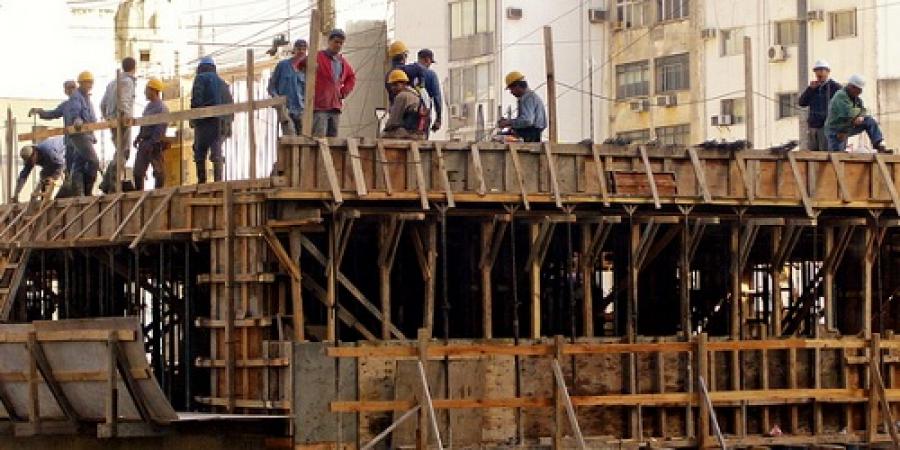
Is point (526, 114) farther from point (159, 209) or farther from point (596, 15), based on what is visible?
point (596, 15)

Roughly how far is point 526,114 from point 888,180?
5542 mm

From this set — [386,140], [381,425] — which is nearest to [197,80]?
[386,140]

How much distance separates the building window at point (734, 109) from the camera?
70.6 meters

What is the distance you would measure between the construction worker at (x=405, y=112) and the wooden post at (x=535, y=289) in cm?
205

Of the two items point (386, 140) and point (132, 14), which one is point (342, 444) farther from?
point (132, 14)

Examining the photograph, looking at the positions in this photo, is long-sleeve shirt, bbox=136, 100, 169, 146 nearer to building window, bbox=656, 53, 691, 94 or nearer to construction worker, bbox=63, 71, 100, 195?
construction worker, bbox=63, 71, 100, 195

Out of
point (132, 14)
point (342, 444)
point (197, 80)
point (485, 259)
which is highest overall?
point (132, 14)

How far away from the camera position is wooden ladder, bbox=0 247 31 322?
36.1m

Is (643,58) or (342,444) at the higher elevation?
(643,58)

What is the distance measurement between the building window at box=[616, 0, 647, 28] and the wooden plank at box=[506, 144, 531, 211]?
1708 inches

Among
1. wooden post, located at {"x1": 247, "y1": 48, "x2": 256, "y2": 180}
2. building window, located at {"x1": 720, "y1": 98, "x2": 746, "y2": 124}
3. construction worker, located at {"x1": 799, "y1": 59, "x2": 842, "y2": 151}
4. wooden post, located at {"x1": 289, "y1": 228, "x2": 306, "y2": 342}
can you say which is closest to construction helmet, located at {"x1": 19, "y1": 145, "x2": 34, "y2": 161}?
wooden post, located at {"x1": 247, "y1": 48, "x2": 256, "y2": 180}

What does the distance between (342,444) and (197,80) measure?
7.02 meters

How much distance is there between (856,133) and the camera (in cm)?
3606

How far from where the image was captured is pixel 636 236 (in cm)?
3328
